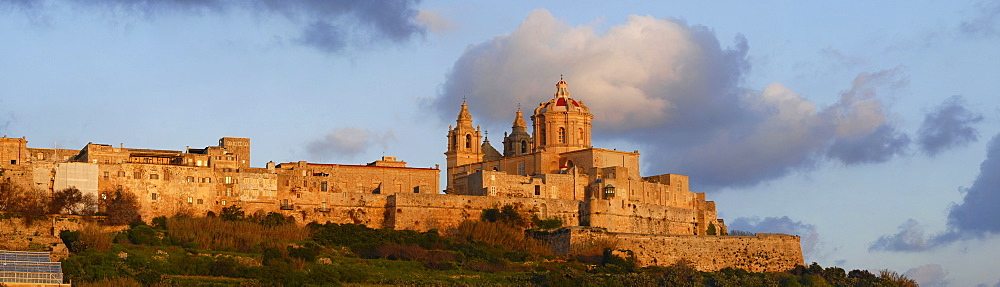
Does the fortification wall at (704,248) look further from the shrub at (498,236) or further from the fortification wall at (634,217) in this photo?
the fortification wall at (634,217)

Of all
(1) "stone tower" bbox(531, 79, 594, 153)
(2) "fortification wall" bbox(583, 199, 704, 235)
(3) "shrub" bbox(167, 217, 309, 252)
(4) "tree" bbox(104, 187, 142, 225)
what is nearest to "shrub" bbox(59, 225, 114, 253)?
(4) "tree" bbox(104, 187, 142, 225)

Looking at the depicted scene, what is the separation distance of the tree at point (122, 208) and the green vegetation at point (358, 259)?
0.60m

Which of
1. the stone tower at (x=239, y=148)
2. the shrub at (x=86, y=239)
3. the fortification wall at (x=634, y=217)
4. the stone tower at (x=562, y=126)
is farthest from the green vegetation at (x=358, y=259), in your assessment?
the stone tower at (x=562, y=126)

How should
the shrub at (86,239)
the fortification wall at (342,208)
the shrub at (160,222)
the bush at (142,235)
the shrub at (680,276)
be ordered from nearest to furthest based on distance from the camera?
the shrub at (86,239), the bush at (142,235), the shrub at (160,222), the shrub at (680,276), the fortification wall at (342,208)

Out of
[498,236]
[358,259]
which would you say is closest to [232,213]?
[358,259]

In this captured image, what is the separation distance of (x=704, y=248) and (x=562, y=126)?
45.3ft

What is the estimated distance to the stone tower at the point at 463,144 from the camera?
98.2m

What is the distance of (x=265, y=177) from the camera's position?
82.1 meters

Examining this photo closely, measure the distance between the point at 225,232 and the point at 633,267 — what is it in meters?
19.5

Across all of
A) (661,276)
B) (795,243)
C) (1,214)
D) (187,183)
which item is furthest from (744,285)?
(1,214)

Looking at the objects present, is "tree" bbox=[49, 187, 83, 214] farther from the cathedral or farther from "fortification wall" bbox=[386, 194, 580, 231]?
the cathedral

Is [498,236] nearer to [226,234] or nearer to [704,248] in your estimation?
[704,248]

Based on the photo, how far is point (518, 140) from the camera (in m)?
102

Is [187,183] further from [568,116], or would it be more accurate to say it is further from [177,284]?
[568,116]
